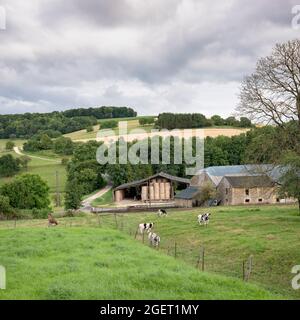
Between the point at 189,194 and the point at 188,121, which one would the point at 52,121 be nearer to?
the point at 188,121

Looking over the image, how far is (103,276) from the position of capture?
54.0 feet

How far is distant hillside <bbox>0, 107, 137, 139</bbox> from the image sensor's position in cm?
13262

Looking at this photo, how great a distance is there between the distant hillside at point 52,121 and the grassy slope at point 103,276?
109 m

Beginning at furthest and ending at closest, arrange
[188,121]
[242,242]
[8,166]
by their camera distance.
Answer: [188,121] → [8,166] → [242,242]

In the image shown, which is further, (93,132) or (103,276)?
(93,132)

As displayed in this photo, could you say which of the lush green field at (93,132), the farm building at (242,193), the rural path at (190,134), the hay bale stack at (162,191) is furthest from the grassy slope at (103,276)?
the lush green field at (93,132)

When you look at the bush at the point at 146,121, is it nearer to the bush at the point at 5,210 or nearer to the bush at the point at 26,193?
the bush at the point at 26,193

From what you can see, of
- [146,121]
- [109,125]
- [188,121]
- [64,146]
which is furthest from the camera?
[109,125]

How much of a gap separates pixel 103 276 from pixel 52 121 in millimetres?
135740

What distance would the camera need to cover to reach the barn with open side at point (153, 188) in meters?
76.8

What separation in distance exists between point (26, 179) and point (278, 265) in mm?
51488

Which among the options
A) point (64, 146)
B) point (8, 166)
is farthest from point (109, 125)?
point (8, 166)

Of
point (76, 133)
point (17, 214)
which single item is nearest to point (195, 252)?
point (17, 214)
